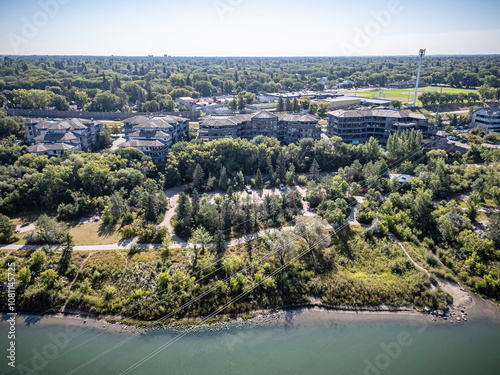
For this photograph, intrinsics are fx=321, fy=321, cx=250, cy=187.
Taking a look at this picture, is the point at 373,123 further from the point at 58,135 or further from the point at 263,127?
the point at 58,135

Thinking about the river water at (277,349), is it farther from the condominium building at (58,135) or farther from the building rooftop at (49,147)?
the condominium building at (58,135)

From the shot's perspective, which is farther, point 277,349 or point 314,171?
point 314,171

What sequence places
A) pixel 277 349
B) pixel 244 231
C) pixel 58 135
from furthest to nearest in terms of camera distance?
pixel 58 135
pixel 244 231
pixel 277 349

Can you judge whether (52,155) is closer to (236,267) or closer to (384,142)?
(236,267)

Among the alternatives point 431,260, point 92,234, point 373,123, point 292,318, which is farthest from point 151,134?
point 431,260

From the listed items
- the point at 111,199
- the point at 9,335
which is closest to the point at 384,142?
the point at 111,199
